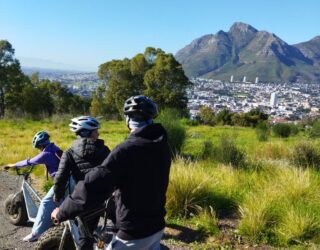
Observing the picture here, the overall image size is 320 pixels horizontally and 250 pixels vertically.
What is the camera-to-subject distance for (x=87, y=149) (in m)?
5.04

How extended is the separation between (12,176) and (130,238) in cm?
832

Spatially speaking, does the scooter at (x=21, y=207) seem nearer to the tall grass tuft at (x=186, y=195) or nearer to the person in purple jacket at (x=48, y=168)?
the person in purple jacket at (x=48, y=168)

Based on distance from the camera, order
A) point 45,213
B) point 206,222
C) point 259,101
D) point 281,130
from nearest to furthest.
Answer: point 45,213
point 206,222
point 281,130
point 259,101

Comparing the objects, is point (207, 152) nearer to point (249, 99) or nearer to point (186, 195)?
point (186, 195)

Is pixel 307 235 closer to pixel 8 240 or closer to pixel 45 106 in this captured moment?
pixel 8 240

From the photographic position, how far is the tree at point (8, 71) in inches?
A: 1337

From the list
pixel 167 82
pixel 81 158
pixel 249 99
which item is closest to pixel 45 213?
pixel 81 158

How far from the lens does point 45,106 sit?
137 ft

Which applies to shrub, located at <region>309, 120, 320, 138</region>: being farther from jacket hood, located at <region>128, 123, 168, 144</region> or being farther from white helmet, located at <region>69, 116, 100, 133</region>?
jacket hood, located at <region>128, 123, 168, 144</region>

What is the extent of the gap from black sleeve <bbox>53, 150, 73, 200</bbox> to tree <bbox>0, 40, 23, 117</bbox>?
101 ft

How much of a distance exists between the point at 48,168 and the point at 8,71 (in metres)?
30.4

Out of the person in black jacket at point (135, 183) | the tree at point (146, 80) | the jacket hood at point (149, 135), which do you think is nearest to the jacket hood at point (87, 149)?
the person in black jacket at point (135, 183)

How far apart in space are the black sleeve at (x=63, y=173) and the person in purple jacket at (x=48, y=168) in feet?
1.76

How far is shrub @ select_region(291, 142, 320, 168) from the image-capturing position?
10148 mm
